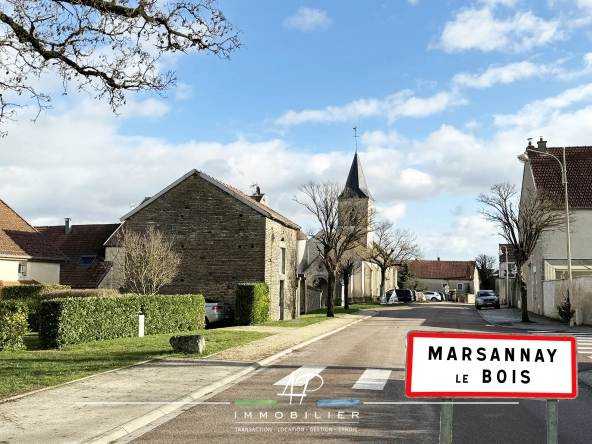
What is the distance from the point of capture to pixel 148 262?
29.6 m

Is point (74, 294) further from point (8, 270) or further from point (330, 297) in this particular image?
point (330, 297)

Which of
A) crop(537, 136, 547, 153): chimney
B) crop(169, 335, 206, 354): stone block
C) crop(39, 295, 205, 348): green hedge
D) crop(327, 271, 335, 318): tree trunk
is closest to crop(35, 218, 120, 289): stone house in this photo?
crop(327, 271, 335, 318): tree trunk

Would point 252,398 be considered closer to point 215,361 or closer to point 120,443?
point 120,443

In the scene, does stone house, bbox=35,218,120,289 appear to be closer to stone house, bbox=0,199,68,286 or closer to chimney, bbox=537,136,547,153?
stone house, bbox=0,199,68,286

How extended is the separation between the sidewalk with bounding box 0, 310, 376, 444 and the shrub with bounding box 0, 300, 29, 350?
447 centimetres

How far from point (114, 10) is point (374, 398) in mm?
7128

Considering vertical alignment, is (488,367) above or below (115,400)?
above

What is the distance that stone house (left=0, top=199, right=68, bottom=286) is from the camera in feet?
103

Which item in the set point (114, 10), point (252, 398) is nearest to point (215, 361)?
point (252, 398)

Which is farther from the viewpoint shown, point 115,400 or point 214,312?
point 214,312

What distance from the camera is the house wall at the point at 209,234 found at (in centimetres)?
3133

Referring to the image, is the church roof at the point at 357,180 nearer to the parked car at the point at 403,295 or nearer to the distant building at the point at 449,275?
the parked car at the point at 403,295

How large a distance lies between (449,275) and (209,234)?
90289 mm

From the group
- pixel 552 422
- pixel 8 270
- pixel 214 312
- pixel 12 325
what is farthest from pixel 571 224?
pixel 552 422
